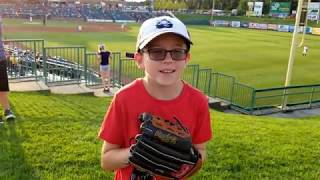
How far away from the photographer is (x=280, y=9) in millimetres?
81625

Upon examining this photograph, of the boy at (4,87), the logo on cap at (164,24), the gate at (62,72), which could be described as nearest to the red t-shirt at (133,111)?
the logo on cap at (164,24)

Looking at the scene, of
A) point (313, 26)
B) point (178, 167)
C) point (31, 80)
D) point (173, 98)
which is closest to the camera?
point (178, 167)

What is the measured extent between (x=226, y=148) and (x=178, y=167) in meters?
3.41

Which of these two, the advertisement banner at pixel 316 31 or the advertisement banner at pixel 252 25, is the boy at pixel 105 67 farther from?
the advertisement banner at pixel 252 25

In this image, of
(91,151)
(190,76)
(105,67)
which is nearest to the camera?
(91,151)

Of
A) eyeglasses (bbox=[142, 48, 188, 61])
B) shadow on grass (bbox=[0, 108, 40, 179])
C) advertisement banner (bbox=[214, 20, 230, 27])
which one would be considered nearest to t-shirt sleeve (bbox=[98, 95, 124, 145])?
eyeglasses (bbox=[142, 48, 188, 61])

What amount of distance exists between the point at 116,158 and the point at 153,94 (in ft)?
1.47

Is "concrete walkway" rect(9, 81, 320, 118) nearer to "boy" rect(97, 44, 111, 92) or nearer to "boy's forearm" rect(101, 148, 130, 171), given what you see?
"boy" rect(97, 44, 111, 92)

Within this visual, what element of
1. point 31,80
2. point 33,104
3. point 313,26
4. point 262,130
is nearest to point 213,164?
point 262,130

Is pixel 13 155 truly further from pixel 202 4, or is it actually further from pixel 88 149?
pixel 202 4

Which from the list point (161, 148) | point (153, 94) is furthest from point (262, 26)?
point (161, 148)

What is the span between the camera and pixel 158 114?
234 centimetres

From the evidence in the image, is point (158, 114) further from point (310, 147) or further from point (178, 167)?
point (310, 147)

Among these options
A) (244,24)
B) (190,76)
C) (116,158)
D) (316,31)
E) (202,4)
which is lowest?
(190,76)
